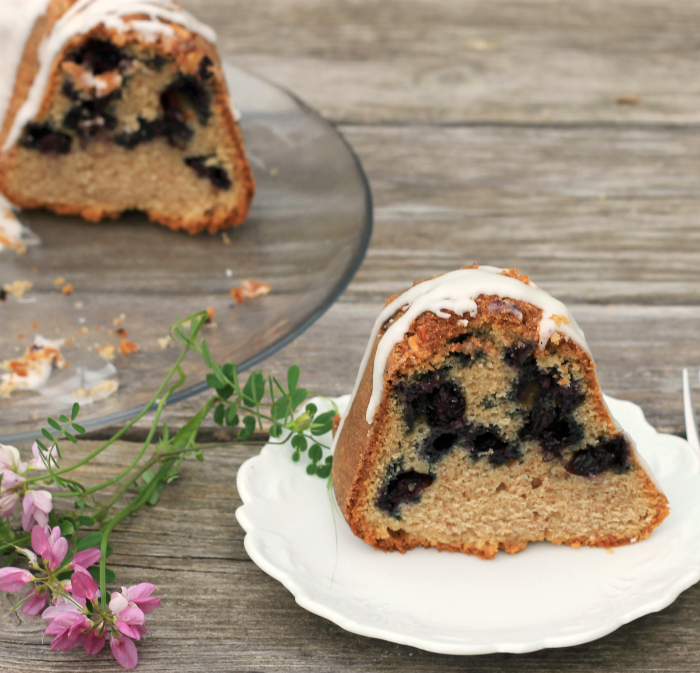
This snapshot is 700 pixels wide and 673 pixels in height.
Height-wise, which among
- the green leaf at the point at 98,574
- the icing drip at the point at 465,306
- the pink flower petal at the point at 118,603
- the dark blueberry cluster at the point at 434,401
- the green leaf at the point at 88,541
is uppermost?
the icing drip at the point at 465,306

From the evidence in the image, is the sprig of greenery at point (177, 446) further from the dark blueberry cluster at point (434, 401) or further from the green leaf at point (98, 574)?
the dark blueberry cluster at point (434, 401)

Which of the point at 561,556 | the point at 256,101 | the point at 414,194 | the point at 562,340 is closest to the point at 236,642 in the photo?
the point at 561,556

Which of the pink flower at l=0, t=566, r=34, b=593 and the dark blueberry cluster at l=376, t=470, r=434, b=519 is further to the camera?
the dark blueberry cluster at l=376, t=470, r=434, b=519

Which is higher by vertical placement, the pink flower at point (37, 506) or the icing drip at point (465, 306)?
the icing drip at point (465, 306)

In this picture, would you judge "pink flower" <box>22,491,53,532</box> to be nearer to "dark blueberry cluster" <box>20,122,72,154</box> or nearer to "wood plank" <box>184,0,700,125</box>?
"dark blueberry cluster" <box>20,122,72,154</box>

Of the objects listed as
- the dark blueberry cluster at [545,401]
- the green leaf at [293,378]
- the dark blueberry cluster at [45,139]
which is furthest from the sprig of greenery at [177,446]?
the dark blueberry cluster at [45,139]

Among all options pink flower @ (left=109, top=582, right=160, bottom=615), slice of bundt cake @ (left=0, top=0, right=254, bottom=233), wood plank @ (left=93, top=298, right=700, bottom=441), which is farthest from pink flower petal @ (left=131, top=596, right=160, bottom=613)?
slice of bundt cake @ (left=0, top=0, right=254, bottom=233)
